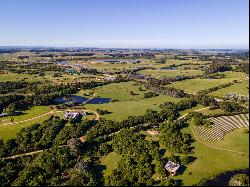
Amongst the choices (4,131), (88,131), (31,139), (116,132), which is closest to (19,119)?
(4,131)

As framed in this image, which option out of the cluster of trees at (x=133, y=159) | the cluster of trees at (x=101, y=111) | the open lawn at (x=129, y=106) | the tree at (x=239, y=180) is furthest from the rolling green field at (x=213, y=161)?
the cluster of trees at (x=101, y=111)

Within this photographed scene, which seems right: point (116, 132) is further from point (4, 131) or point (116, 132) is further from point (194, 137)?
point (4, 131)

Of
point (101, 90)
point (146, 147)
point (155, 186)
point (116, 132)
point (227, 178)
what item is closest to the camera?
point (155, 186)

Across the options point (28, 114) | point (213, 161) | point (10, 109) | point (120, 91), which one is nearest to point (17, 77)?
point (120, 91)

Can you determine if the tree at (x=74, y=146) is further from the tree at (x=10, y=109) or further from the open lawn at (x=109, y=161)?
the tree at (x=10, y=109)

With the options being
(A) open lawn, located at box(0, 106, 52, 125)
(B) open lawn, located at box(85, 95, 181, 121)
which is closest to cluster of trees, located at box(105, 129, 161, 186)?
(B) open lawn, located at box(85, 95, 181, 121)

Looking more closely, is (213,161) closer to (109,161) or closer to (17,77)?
(109,161)
